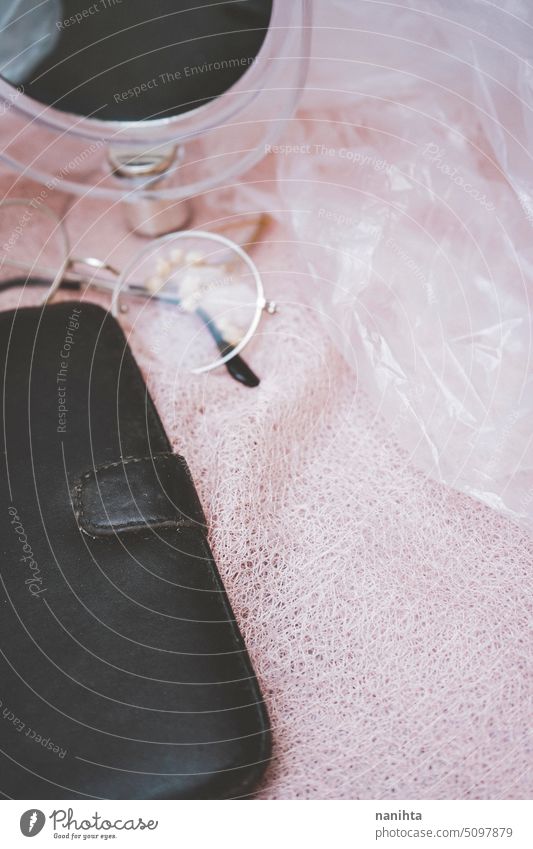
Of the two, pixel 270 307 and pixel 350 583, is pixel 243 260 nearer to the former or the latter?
pixel 270 307

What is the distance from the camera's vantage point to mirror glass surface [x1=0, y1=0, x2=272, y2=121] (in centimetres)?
31

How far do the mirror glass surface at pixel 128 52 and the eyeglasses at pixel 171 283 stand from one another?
70 mm

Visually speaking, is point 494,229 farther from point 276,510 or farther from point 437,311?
point 276,510

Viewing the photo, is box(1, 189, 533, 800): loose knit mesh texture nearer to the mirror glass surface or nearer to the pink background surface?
the pink background surface

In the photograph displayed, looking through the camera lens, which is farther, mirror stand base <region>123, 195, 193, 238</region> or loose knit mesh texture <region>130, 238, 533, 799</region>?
mirror stand base <region>123, 195, 193, 238</region>

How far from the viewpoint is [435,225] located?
344 mm

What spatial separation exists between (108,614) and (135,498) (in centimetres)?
5

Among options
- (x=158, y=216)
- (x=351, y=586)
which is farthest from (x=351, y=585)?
(x=158, y=216)

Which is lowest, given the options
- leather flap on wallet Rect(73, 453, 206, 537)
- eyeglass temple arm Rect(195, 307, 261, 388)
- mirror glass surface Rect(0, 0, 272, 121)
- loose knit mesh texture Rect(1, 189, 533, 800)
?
loose knit mesh texture Rect(1, 189, 533, 800)

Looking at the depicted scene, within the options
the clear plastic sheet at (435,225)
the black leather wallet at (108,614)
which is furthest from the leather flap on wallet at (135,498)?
the clear plastic sheet at (435,225)

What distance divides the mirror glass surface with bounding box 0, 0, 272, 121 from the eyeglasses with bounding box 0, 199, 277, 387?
7 centimetres

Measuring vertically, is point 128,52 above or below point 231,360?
above

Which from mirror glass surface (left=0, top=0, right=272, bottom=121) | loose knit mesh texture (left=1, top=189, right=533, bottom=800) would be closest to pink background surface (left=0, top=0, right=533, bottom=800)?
loose knit mesh texture (left=1, top=189, right=533, bottom=800)

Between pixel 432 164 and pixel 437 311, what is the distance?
72 millimetres
